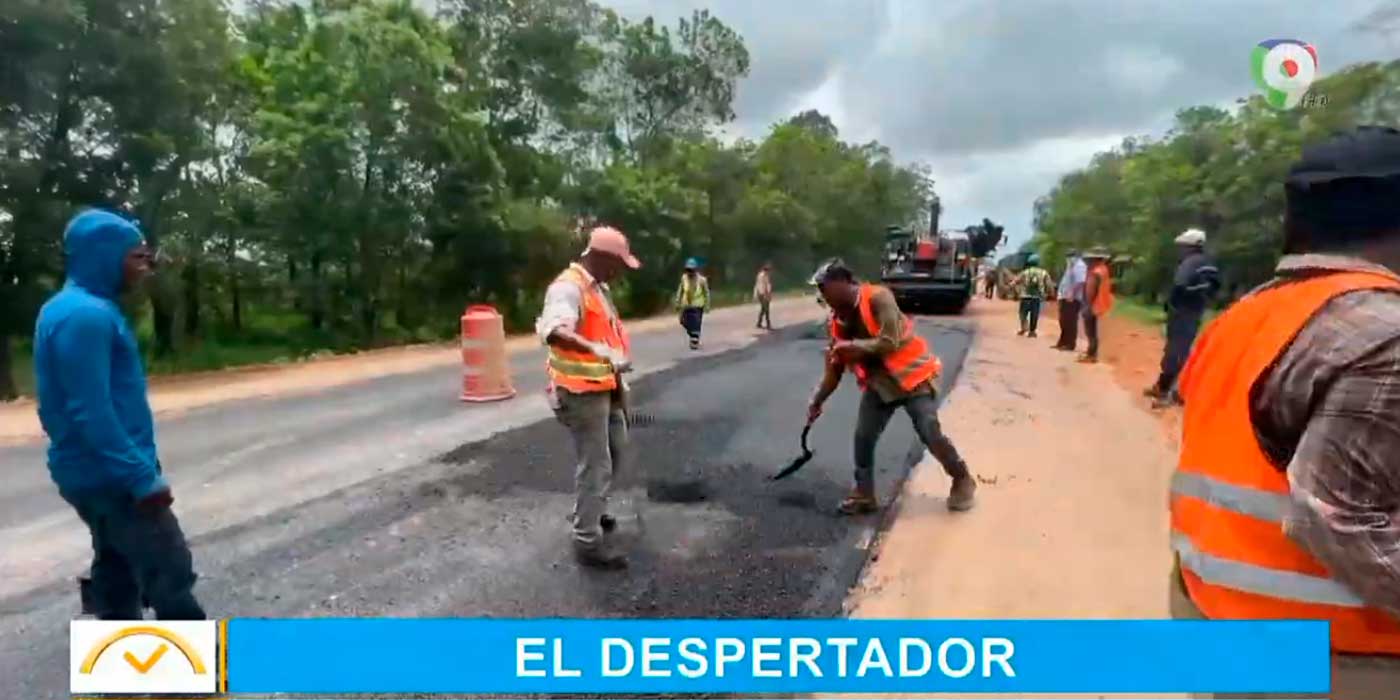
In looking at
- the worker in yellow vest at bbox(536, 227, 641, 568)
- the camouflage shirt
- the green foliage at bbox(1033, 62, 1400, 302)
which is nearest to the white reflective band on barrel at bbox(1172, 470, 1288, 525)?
the worker in yellow vest at bbox(536, 227, 641, 568)

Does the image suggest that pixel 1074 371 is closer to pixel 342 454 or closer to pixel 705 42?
pixel 342 454

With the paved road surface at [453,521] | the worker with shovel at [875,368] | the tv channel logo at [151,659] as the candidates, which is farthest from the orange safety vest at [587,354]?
the tv channel logo at [151,659]

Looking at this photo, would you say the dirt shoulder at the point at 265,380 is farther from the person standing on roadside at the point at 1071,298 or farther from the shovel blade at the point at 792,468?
the person standing on roadside at the point at 1071,298

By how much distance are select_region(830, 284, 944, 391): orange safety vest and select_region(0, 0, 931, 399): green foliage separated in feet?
39.1

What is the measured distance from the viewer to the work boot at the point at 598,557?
4.61 meters

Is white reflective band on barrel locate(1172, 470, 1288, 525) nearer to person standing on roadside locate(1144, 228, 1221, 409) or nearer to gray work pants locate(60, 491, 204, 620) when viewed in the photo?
gray work pants locate(60, 491, 204, 620)

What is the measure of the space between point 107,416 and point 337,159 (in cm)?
1723

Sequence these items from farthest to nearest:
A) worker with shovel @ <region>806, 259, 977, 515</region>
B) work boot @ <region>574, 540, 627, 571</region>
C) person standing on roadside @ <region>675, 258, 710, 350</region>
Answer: person standing on roadside @ <region>675, 258, 710, 350</region>, worker with shovel @ <region>806, 259, 977, 515</region>, work boot @ <region>574, 540, 627, 571</region>

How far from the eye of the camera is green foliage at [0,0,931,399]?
13.2 m

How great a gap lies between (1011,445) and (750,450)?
2.17 metres

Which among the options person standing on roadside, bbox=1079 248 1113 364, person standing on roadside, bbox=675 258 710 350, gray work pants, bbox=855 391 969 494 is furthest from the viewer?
person standing on roadside, bbox=675 258 710 350

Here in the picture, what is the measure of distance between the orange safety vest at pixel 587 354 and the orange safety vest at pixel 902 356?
1513 mm

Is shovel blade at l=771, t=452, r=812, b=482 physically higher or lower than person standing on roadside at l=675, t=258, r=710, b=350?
lower

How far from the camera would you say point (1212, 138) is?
1152 inches
